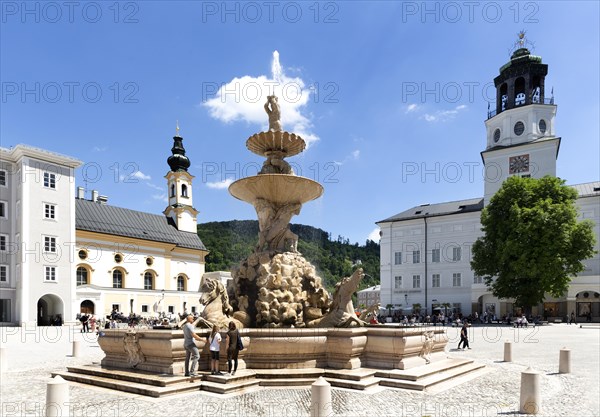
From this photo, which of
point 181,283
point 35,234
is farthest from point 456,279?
point 35,234

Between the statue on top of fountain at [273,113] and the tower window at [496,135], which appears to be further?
the tower window at [496,135]

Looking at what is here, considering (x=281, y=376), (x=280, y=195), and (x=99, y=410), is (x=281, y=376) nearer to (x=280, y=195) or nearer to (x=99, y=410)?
(x=99, y=410)

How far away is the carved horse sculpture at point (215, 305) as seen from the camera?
35.1 feet

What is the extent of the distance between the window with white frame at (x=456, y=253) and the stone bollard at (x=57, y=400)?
172 feet

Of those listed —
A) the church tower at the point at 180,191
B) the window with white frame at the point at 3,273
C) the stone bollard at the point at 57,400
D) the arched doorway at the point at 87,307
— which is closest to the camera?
the stone bollard at the point at 57,400

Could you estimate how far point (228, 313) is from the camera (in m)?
11.3

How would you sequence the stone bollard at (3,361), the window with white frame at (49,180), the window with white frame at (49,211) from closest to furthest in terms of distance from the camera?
the stone bollard at (3,361), the window with white frame at (49,211), the window with white frame at (49,180)

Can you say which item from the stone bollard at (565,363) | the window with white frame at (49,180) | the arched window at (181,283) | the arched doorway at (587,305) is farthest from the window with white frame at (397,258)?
the stone bollard at (565,363)

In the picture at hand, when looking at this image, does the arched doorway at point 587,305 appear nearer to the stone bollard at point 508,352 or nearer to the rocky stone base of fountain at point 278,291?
the stone bollard at point 508,352

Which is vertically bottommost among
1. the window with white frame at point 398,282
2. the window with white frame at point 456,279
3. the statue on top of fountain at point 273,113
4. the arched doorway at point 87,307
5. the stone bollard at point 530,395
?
the arched doorway at point 87,307

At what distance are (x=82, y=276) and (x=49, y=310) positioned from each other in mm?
7471

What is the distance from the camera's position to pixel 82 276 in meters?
49.5

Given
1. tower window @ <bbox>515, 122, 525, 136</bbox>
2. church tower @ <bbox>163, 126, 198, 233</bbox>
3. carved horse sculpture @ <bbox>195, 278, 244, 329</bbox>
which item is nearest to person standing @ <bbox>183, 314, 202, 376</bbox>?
carved horse sculpture @ <bbox>195, 278, 244, 329</bbox>

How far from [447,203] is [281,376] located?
54.9m
